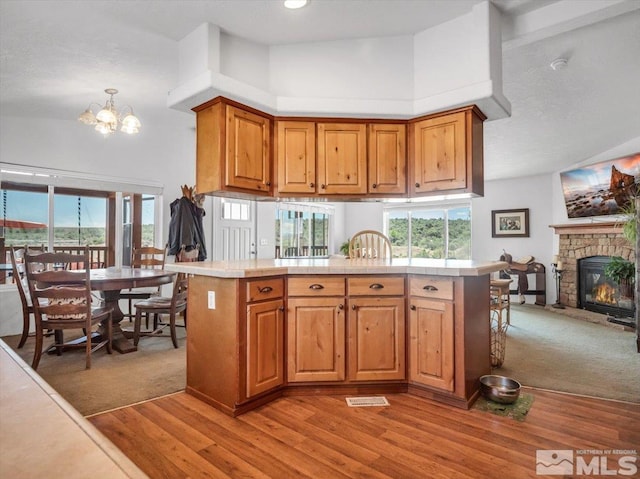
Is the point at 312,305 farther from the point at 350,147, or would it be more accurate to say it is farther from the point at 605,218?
the point at 605,218

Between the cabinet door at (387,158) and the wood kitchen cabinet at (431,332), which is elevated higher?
the cabinet door at (387,158)

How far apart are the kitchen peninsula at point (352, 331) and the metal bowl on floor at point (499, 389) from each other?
69 millimetres

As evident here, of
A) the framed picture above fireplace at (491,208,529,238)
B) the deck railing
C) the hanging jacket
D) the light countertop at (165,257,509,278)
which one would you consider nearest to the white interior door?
the hanging jacket

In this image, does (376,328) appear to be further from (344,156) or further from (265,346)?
(344,156)

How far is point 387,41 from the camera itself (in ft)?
10.5

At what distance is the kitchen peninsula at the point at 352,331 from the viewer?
2.50 m

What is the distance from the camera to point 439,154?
3.03m

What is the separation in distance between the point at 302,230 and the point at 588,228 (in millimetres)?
5070

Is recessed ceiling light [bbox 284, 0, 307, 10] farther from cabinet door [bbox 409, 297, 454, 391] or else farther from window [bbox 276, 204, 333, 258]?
window [bbox 276, 204, 333, 258]

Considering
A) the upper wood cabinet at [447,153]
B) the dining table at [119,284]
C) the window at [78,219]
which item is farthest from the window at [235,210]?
the upper wood cabinet at [447,153]

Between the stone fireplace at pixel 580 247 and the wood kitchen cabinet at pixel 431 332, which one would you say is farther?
the stone fireplace at pixel 580 247

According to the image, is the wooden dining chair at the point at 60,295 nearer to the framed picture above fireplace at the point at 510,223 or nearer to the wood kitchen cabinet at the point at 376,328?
the wood kitchen cabinet at the point at 376,328

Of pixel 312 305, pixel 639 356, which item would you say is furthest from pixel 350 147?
pixel 639 356

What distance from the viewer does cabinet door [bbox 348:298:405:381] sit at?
106 inches
